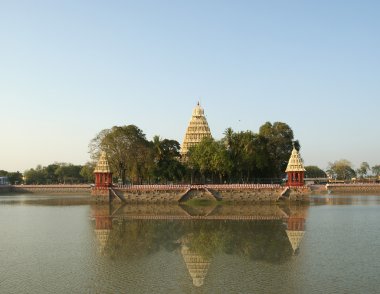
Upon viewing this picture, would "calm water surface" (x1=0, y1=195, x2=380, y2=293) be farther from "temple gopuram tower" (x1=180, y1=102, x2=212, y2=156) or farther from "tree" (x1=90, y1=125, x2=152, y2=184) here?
"temple gopuram tower" (x1=180, y1=102, x2=212, y2=156)

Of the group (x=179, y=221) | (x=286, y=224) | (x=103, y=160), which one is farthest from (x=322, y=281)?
(x=103, y=160)

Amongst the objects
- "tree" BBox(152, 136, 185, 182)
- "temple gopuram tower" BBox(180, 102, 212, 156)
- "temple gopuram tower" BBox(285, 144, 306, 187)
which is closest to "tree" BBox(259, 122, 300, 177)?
"temple gopuram tower" BBox(180, 102, 212, 156)

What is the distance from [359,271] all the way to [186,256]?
800cm

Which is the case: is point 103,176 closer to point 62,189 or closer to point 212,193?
point 212,193

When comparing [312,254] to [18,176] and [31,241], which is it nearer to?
[31,241]

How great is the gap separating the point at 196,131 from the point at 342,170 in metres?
71.7

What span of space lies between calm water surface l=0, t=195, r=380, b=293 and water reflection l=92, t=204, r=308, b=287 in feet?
0.20

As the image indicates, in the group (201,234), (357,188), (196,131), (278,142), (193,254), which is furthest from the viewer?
(357,188)

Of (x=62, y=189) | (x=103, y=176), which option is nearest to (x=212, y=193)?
(x=103, y=176)

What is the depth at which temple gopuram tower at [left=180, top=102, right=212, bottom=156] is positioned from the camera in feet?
266

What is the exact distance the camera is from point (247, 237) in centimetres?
2795

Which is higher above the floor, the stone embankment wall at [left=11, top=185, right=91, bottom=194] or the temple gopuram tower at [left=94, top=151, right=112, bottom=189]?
the temple gopuram tower at [left=94, top=151, right=112, bottom=189]

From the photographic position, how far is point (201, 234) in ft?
96.6

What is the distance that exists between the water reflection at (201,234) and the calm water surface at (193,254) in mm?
61
